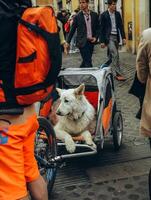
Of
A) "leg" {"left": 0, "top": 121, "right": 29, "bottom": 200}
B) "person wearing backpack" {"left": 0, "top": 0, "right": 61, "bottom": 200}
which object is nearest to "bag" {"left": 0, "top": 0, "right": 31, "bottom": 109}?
"person wearing backpack" {"left": 0, "top": 0, "right": 61, "bottom": 200}

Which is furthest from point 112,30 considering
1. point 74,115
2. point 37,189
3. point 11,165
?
point 11,165

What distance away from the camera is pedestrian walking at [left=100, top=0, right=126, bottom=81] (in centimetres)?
1134

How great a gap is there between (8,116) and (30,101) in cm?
15

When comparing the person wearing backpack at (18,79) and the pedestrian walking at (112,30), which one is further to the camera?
the pedestrian walking at (112,30)

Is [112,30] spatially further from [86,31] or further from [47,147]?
[47,147]

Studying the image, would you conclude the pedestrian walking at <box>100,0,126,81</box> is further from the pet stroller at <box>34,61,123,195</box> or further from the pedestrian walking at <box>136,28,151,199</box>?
the pedestrian walking at <box>136,28,151,199</box>

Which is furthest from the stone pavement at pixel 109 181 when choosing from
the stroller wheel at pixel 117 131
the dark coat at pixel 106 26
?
the dark coat at pixel 106 26

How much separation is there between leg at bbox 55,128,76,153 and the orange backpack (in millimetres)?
2384

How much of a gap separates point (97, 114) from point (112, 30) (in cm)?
603

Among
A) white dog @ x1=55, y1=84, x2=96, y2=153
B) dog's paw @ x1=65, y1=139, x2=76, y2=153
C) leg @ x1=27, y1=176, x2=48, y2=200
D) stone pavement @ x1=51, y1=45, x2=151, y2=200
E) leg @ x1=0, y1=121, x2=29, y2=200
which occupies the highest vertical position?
leg @ x1=0, y1=121, x2=29, y2=200

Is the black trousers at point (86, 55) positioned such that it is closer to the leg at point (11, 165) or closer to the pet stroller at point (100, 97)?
the pet stroller at point (100, 97)

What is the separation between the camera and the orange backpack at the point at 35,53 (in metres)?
2.81

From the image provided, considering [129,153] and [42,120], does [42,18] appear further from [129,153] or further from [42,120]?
[129,153]

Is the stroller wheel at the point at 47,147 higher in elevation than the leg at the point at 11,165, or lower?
lower
